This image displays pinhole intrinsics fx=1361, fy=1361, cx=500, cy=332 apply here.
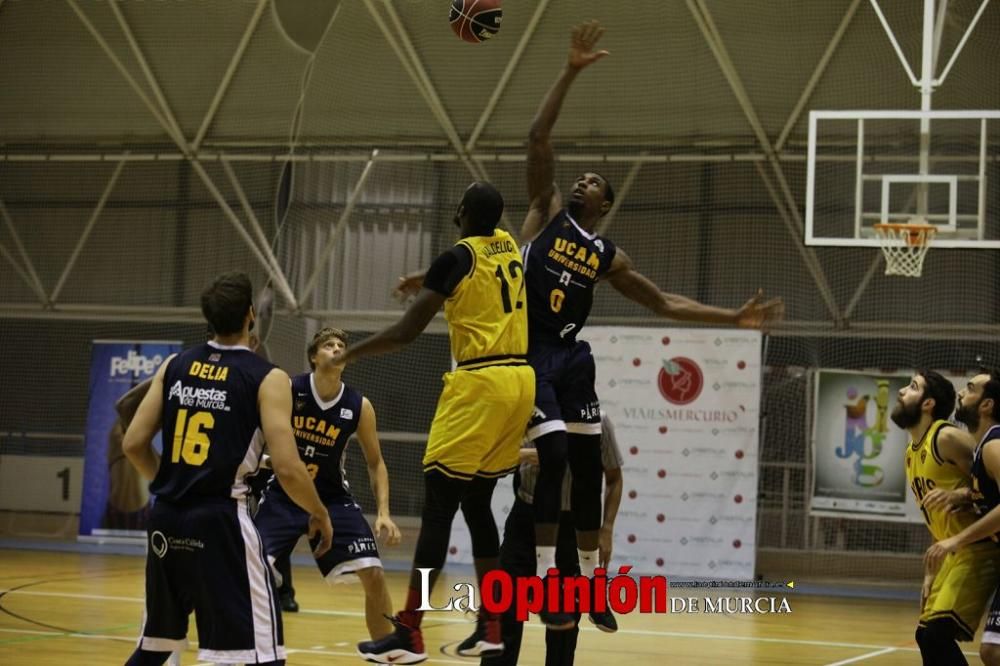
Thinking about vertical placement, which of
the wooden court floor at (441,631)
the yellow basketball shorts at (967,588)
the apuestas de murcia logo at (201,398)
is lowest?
the wooden court floor at (441,631)

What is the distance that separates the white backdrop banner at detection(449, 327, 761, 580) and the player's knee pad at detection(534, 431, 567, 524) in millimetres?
9136

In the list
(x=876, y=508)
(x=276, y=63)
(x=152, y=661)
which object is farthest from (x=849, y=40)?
(x=152, y=661)

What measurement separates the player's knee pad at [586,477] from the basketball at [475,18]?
229 centimetres

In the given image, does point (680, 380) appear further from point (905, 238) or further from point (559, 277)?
point (559, 277)

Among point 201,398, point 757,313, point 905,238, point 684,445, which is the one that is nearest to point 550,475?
point 757,313

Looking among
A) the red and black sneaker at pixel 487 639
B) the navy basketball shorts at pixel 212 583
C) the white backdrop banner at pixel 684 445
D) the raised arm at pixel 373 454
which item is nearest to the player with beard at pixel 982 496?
the red and black sneaker at pixel 487 639

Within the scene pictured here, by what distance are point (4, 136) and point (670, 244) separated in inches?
386

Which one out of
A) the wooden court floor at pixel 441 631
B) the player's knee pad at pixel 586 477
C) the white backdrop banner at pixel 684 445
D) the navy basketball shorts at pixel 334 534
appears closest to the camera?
the player's knee pad at pixel 586 477

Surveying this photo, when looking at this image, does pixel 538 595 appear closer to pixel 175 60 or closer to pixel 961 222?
pixel 961 222

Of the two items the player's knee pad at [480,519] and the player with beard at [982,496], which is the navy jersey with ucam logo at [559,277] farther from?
the player with beard at [982,496]

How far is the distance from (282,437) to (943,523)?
381cm

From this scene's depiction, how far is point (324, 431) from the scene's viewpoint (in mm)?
8102

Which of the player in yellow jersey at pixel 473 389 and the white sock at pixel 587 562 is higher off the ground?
the player in yellow jersey at pixel 473 389

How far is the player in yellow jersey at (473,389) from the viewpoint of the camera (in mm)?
6242
